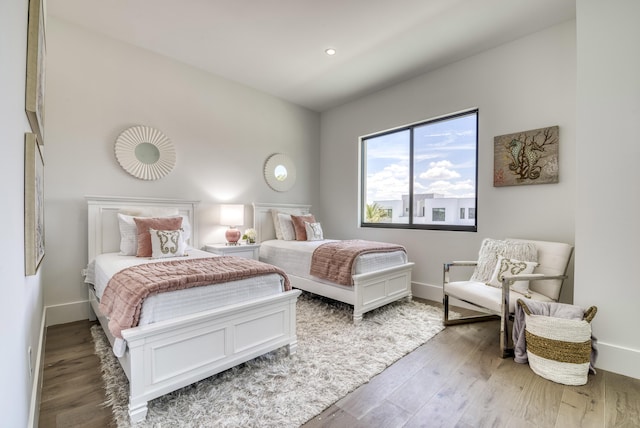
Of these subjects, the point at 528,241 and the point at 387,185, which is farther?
the point at 387,185

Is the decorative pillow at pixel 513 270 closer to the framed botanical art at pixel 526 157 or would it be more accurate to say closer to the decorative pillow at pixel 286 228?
the framed botanical art at pixel 526 157

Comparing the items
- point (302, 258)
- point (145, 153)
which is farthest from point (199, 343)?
point (145, 153)

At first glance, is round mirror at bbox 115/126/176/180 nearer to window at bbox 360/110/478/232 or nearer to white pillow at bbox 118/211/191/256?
white pillow at bbox 118/211/191/256

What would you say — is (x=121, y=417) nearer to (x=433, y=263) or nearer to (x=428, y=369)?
(x=428, y=369)

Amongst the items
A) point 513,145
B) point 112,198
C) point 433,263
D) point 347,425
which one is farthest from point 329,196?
point 347,425

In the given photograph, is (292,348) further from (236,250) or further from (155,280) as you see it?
(236,250)

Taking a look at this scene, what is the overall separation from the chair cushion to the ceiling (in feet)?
8.33

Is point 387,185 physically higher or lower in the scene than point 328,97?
lower

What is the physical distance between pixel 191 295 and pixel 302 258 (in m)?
1.86

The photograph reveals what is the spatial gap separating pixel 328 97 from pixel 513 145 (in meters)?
2.77

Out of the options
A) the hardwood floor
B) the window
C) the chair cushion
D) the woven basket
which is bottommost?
the hardwood floor

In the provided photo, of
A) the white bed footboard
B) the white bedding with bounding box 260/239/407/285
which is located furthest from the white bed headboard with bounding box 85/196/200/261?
the white bed footboard

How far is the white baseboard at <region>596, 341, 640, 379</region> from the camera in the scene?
200cm

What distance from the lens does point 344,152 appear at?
16.3ft
